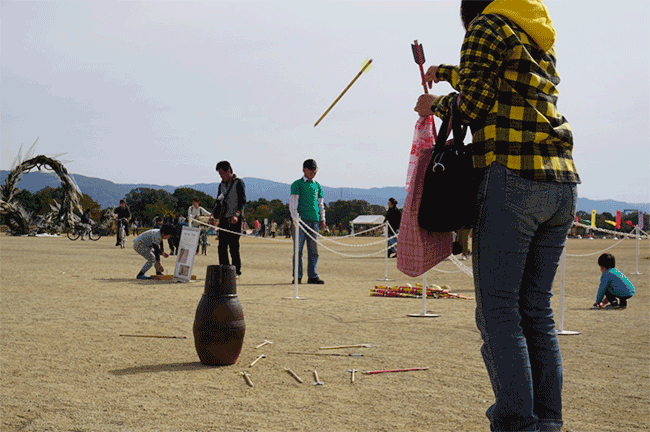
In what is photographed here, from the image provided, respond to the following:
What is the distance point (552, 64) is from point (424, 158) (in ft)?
2.17

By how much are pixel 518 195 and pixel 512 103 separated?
0.37m

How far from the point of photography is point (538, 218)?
235 cm

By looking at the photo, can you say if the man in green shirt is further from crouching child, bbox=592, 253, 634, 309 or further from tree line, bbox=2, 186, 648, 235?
tree line, bbox=2, 186, 648, 235

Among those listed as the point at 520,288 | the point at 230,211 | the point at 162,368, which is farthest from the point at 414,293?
the point at 520,288

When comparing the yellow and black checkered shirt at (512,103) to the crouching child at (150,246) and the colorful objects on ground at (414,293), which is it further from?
the crouching child at (150,246)

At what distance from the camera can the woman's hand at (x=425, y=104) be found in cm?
281

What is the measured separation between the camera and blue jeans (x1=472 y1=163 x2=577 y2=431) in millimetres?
2342

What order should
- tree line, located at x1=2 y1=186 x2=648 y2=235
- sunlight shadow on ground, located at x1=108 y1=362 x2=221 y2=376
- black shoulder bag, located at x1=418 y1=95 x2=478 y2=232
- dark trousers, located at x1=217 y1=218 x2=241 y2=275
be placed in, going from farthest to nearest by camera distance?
tree line, located at x1=2 y1=186 x2=648 y2=235
dark trousers, located at x1=217 y1=218 x2=241 y2=275
sunlight shadow on ground, located at x1=108 y1=362 x2=221 y2=376
black shoulder bag, located at x1=418 y1=95 x2=478 y2=232

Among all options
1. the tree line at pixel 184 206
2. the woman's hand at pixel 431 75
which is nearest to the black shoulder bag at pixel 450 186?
the woman's hand at pixel 431 75

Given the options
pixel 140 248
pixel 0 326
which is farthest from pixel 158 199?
pixel 0 326

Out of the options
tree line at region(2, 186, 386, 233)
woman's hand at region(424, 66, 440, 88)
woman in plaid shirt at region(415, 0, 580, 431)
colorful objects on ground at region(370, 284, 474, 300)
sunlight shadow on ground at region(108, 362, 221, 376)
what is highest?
tree line at region(2, 186, 386, 233)

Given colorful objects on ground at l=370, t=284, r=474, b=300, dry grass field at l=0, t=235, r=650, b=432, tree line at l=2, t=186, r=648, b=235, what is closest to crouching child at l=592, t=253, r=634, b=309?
dry grass field at l=0, t=235, r=650, b=432

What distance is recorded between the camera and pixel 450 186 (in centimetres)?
253

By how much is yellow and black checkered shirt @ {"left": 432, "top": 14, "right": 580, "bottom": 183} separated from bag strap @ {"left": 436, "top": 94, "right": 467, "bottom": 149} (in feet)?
0.46
